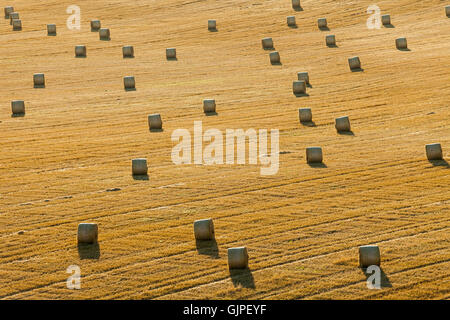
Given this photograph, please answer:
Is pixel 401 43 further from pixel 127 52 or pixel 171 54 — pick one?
pixel 127 52

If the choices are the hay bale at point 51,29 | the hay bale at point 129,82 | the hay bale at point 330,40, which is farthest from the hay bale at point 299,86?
the hay bale at point 51,29

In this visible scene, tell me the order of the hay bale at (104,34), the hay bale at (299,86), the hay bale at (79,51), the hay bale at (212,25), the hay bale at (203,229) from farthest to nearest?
1. the hay bale at (212,25)
2. the hay bale at (104,34)
3. the hay bale at (79,51)
4. the hay bale at (299,86)
5. the hay bale at (203,229)

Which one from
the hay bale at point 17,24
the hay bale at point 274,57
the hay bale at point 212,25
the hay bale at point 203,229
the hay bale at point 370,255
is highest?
the hay bale at point 17,24

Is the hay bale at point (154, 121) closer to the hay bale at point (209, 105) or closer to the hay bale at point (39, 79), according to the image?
the hay bale at point (209, 105)

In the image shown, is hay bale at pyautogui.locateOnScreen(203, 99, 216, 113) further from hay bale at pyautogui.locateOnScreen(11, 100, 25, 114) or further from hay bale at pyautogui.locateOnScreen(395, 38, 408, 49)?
hay bale at pyautogui.locateOnScreen(395, 38, 408, 49)

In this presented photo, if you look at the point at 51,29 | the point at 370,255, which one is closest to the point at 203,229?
the point at 370,255

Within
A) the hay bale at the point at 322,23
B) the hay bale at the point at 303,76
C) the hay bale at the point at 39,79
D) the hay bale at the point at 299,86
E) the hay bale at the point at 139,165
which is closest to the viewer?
the hay bale at the point at 139,165
